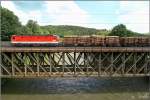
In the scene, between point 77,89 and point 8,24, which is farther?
point 8,24

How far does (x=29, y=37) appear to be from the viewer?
3316cm

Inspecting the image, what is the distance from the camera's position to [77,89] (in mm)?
32844

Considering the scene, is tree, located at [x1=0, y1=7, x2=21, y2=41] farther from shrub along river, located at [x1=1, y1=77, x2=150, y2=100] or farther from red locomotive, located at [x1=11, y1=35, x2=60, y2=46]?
red locomotive, located at [x1=11, y1=35, x2=60, y2=46]

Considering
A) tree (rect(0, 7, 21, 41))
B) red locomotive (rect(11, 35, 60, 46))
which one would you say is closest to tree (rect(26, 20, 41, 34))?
tree (rect(0, 7, 21, 41))

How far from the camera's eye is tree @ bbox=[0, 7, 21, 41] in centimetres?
7748

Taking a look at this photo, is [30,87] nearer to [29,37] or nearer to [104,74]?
[29,37]

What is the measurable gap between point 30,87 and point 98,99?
28.8 feet

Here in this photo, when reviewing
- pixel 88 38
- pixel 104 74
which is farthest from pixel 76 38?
pixel 104 74

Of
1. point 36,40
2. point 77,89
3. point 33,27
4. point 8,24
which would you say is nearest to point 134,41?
point 77,89

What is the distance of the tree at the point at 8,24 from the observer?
77.5 meters

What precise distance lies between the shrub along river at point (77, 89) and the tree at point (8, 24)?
4279 cm

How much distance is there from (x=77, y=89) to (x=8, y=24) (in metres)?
53.4

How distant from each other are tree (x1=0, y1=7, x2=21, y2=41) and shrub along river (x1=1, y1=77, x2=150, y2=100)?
4279 centimetres

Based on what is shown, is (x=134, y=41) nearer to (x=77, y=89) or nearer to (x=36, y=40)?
(x=77, y=89)
